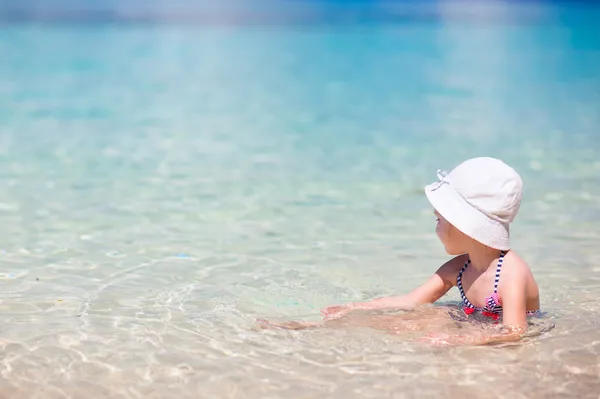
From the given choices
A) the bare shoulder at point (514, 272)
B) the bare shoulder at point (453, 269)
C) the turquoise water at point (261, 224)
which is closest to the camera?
the turquoise water at point (261, 224)

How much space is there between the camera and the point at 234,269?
4.38 meters

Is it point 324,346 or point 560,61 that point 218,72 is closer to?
point 560,61

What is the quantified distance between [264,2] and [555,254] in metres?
32.0

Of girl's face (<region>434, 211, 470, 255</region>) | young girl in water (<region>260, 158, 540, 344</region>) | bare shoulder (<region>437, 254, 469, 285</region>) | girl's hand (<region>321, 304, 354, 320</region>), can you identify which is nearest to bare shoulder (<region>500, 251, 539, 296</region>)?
young girl in water (<region>260, 158, 540, 344</region>)

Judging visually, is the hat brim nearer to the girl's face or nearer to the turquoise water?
the girl's face

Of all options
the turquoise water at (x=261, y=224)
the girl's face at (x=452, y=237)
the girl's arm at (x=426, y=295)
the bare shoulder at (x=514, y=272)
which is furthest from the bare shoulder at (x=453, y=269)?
the turquoise water at (x=261, y=224)

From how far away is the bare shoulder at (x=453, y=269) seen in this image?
3.54m

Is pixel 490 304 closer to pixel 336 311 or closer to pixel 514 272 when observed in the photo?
pixel 514 272

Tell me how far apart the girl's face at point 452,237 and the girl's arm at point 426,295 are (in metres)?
0.20

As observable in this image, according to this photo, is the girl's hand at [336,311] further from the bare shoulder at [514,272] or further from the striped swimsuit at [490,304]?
the bare shoulder at [514,272]

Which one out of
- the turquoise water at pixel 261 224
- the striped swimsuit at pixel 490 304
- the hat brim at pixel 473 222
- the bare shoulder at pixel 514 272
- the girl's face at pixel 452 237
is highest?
the hat brim at pixel 473 222

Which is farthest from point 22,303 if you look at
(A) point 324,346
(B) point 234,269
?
(A) point 324,346

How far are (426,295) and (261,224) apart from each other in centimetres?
179

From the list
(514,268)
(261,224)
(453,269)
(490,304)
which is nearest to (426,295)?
(453,269)
